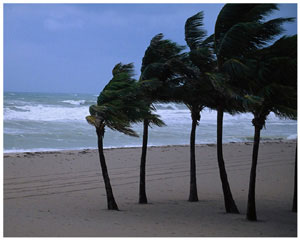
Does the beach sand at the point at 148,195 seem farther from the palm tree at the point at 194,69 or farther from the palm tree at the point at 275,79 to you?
the palm tree at the point at 194,69

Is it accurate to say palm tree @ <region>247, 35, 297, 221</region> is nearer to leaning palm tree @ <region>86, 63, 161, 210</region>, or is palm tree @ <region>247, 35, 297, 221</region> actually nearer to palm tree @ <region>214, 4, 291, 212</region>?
palm tree @ <region>214, 4, 291, 212</region>

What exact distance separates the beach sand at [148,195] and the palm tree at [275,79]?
2.08 m

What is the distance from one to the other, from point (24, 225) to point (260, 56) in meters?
5.82

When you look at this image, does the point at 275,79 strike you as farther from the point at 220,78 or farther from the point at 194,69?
the point at 194,69

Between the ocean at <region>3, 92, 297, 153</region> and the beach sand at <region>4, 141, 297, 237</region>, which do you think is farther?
the ocean at <region>3, 92, 297, 153</region>

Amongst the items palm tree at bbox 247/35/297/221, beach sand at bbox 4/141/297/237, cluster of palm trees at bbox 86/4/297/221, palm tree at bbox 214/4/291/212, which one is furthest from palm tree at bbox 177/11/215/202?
beach sand at bbox 4/141/297/237

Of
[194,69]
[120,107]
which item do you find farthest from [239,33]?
[120,107]

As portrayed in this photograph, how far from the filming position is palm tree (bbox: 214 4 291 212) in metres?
9.72

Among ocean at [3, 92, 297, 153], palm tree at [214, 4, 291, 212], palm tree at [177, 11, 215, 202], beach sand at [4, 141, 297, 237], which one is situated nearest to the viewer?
beach sand at [4, 141, 297, 237]

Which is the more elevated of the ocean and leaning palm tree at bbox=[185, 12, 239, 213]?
leaning palm tree at bbox=[185, 12, 239, 213]

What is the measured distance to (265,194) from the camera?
14406mm

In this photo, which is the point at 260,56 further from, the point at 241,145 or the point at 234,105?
the point at 241,145

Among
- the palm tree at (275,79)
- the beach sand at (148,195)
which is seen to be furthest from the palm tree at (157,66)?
the beach sand at (148,195)

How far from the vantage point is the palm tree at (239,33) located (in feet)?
31.9
